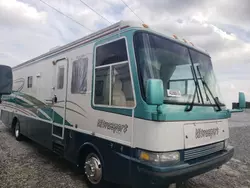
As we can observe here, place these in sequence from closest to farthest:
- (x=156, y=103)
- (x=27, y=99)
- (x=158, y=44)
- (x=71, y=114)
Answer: (x=156, y=103) < (x=158, y=44) < (x=71, y=114) < (x=27, y=99)

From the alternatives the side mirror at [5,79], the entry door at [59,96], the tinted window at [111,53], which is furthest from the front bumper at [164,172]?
the entry door at [59,96]

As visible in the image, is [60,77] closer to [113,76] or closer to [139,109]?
[113,76]

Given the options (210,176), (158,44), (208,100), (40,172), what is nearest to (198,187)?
(210,176)

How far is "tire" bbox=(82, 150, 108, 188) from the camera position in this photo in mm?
3605

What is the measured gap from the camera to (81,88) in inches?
163

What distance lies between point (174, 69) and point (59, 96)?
273 cm

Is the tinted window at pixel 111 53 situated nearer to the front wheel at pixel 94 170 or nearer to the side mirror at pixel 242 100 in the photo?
the front wheel at pixel 94 170

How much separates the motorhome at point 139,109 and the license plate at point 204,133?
0.6 inches

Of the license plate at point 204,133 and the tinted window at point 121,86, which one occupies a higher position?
the tinted window at point 121,86

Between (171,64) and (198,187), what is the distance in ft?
7.95

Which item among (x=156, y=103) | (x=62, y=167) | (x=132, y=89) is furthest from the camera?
(x=62, y=167)

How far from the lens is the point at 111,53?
11.6ft

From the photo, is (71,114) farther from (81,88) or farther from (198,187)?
(198,187)

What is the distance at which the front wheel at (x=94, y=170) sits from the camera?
3.61m
